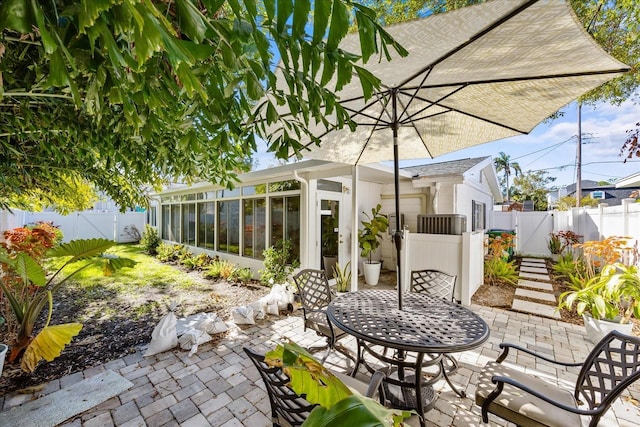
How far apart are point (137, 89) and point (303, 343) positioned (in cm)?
359

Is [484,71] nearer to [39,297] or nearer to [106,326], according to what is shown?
[39,297]

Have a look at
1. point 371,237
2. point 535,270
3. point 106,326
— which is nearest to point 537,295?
A: point 535,270

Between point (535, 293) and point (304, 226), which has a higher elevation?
point (304, 226)

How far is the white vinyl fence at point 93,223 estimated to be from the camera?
45.5 ft

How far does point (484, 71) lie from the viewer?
2.01m

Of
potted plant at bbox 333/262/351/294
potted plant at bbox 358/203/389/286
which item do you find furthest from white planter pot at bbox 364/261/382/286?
potted plant at bbox 333/262/351/294

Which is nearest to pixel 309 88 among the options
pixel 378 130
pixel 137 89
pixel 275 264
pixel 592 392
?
pixel 137 89

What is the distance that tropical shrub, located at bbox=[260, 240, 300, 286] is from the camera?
6.30 metres

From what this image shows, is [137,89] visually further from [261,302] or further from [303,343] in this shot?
[261,302]

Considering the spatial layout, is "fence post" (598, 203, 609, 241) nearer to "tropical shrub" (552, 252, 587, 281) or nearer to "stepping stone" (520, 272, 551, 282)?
"tropical shrub" (552, 252, 587, 281)

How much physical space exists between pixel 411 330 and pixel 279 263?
4760 mm

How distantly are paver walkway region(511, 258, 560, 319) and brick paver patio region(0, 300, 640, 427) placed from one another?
0.73 m

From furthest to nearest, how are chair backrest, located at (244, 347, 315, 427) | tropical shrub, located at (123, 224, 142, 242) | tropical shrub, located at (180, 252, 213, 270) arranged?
tropical shrub, located at (123, 224, 142, 242), tropical shrub, located at (180, 252, 213, 270), chair backrest, located at (244, 347, 315, 427)

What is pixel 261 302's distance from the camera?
183 inches
